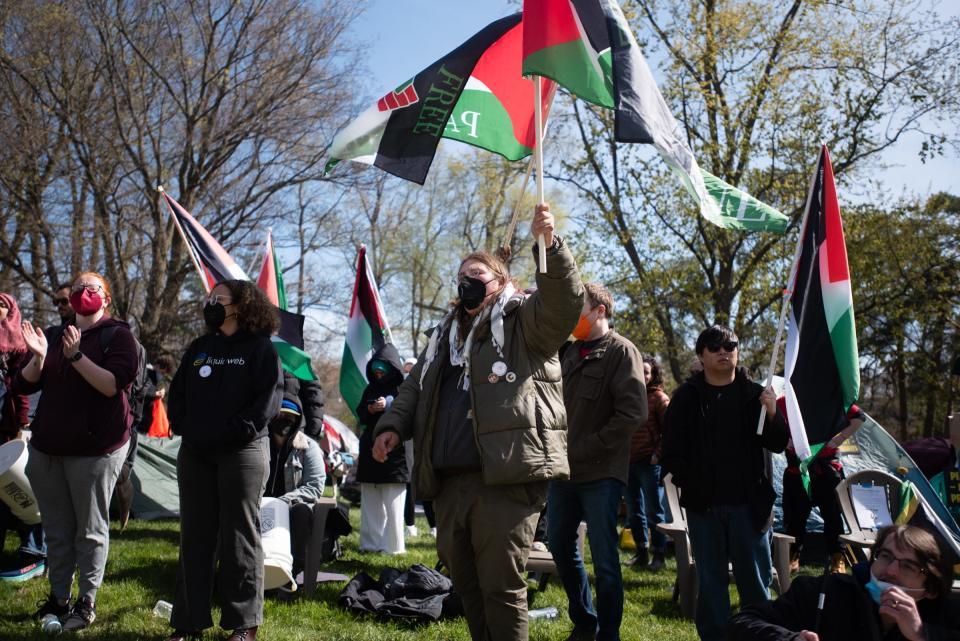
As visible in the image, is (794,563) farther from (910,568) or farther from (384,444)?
(384,444)

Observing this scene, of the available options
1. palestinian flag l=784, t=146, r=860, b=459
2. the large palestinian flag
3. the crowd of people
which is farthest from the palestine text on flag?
palestinian flag l=784, t=146, r=860, b=459

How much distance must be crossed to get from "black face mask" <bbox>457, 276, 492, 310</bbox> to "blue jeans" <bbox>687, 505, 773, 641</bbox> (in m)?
1.82

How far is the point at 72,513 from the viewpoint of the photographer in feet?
17.3

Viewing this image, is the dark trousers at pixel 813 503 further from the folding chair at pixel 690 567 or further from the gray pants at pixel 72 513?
the gray pants at pixel 72 513

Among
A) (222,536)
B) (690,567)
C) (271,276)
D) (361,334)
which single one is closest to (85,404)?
(222,536)

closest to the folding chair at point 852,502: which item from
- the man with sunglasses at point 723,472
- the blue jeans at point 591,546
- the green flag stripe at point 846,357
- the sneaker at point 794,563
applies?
the sneaker at point 794,563

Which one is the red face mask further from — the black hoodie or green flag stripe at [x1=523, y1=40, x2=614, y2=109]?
green flag stripe at [x1=523, y1=40, x2=614, y2=109]

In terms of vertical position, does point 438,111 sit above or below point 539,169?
above

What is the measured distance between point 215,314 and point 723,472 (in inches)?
118

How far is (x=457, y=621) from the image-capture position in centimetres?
581

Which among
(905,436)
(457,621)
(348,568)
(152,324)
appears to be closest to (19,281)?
(152,324)

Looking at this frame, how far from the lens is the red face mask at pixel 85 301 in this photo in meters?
5.37

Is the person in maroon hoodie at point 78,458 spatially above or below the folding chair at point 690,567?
above

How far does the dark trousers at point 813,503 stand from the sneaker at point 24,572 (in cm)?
646
